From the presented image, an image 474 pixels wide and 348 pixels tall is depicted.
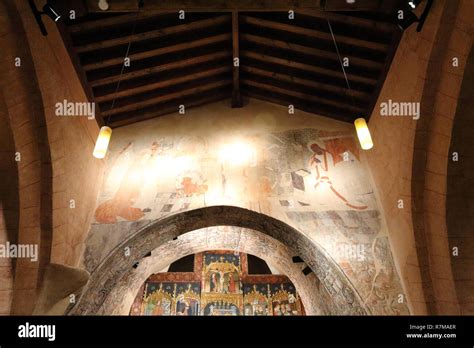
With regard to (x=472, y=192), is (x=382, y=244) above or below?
below

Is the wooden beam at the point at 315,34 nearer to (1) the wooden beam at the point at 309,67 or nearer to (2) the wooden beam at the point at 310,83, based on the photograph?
(1) the wooden beam at the point at 309,67

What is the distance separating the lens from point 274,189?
19.7ft

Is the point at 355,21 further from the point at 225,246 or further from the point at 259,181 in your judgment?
the point at 225,246

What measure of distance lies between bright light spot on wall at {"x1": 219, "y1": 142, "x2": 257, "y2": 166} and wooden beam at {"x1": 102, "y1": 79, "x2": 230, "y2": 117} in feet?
4.42

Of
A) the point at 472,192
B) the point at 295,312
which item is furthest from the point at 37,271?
the point at 295,312

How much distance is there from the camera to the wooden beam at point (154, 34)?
5.64 metres

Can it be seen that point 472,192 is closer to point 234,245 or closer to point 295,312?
point 234,245

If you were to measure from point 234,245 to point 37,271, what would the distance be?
13.4ft

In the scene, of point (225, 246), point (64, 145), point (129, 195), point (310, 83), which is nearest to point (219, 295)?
point (225, 246)

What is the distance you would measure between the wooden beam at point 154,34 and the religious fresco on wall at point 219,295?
8109mm

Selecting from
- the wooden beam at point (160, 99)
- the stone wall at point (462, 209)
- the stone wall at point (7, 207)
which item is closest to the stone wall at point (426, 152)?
the stone wall at point (462, 209)

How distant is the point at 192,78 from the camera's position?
6828 mm

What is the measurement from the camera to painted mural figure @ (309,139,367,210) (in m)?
5.93

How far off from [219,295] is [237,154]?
6.71 metres
